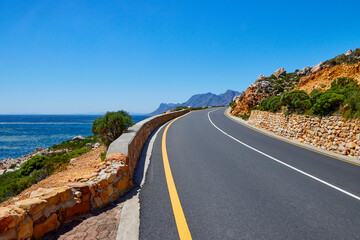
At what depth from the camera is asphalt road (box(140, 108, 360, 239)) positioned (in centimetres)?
311

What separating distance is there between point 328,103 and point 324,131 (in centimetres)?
152

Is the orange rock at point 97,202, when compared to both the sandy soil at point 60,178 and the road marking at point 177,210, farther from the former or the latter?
the road marking at point 177,210

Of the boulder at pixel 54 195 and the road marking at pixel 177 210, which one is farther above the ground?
the boulder at pixel 54 195

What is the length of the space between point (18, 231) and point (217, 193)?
329 cm

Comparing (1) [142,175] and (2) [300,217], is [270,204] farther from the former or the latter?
(1) [142,175]

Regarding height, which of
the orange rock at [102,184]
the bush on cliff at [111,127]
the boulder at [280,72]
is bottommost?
the orange rock at [102,184]

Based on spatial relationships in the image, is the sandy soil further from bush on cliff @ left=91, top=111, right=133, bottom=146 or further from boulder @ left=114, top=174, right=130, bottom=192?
bush on cliff @ left=91, top=111, right=133, bottom=146

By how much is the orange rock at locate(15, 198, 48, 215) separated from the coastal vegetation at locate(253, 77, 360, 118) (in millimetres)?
11529

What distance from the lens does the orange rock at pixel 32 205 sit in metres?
2.67

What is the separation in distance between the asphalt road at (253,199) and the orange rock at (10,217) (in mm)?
1534

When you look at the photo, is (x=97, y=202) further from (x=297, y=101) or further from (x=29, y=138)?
(x=29, y=138)

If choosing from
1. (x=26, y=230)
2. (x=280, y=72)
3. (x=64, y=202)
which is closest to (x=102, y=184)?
(x=64, y=202)

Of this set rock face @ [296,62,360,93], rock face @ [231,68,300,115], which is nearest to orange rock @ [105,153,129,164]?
rock face @ [296,62,360,93]

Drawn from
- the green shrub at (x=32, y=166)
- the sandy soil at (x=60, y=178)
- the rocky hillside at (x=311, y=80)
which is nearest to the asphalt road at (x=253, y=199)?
the sandy soil at (x=60, y=178)
